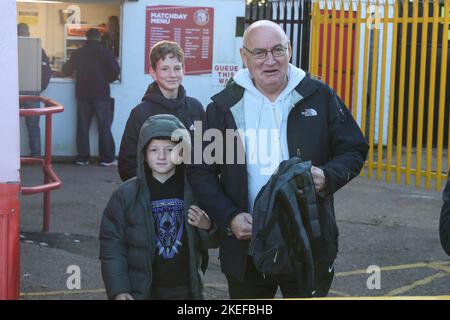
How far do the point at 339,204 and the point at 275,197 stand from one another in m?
6.50

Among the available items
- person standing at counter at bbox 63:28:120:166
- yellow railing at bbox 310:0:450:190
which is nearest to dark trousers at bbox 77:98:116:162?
person standing at counter at bbox 63:28:120:166

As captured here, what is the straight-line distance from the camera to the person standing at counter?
12102 millimetres

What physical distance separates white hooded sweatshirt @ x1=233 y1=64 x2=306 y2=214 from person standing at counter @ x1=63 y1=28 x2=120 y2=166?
8402 mm

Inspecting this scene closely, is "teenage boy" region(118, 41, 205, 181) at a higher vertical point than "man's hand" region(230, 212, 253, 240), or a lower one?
higher

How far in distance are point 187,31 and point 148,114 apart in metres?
7.71

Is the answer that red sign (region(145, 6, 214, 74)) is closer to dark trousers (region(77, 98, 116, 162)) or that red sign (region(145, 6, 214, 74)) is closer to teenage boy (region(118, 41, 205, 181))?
dark trousers (region(77, 98, 116, 162))

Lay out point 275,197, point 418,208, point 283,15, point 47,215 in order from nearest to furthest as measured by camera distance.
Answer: point 275,197 → point 47,215 → point 418,208 → point 283,15

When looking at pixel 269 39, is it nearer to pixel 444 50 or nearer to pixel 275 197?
pixel 275 197

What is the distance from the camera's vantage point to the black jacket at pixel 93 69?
1209 cm

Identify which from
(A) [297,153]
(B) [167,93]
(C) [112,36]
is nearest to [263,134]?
(A) [297,153]

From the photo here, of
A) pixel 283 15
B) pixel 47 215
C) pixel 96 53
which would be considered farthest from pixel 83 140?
pixel 47 215

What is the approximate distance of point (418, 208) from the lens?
387 inches

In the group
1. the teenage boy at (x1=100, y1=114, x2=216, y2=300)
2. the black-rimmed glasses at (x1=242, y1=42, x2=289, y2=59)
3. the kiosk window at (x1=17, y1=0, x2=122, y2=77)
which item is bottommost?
the teenage boy at (x1=100, y1=114, x2=216, y2=300)

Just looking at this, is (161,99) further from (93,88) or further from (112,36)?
(112,36)
